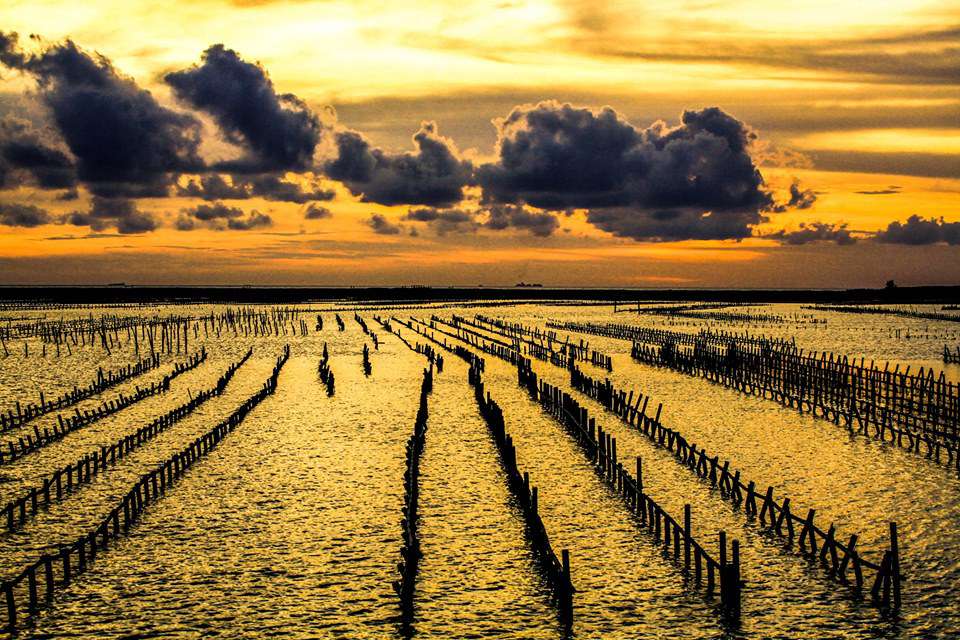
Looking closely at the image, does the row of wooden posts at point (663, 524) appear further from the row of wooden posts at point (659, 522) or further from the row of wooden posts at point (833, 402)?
the row of wooden posts at point (833, 402)

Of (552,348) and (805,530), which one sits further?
(552,348)

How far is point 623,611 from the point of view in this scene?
15.3 m

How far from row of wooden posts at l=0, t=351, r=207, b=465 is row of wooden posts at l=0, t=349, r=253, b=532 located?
221 centimetres

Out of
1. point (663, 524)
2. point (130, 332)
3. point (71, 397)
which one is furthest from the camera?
point (130, 332)

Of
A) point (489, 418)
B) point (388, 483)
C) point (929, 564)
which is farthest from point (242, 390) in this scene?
point (929, 564)

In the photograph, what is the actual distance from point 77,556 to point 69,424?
16018mm

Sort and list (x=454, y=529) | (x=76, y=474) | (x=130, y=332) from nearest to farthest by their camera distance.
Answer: (x=454, y=529), (x=76, y=474), (x=130, y=332)

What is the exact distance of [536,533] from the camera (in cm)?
1898

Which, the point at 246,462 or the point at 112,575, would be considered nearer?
the point at 112,575

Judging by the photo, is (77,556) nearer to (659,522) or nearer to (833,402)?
(659,522)

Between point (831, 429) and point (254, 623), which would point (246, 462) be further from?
point (831, 429)

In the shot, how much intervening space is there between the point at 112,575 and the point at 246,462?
383 inches

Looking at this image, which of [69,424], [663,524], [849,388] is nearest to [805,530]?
[663,524]

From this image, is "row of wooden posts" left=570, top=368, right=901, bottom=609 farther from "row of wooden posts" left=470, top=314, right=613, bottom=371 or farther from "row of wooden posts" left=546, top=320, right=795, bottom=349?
"row of wooden posts" left=546, top=320, right=795, bottom=349
